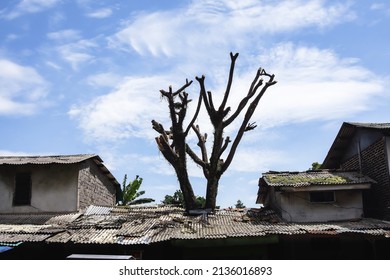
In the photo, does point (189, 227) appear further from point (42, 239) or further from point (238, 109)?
point (238, 109)

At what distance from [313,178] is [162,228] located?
6312 millimetres

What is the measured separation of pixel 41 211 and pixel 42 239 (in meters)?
3.86

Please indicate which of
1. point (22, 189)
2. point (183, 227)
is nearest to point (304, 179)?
point (183, 227)

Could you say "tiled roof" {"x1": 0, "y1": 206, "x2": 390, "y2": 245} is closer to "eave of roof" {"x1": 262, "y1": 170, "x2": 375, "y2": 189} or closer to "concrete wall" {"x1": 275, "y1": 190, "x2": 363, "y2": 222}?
"concrete wall" {"x1": 275, "y1": 190, "x2": 363, "y2": 222}

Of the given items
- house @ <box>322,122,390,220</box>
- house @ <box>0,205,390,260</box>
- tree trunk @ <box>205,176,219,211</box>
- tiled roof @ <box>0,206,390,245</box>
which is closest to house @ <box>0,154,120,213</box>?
house @ <box>0,205,390,260</box>

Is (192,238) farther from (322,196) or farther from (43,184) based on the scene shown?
(43,184)

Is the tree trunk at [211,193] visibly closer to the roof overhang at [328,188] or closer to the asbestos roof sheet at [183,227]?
the asbestos roof sheet at [183,227]

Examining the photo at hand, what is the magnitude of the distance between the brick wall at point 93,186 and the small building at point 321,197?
24.7 ft

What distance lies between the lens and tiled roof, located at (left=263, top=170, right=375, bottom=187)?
603 inches

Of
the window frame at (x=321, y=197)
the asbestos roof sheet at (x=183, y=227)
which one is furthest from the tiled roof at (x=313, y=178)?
the asbestos roof sheet at (x=183, y=227)

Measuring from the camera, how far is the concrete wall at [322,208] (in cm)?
1549

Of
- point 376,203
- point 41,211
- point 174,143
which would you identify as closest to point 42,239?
point 41,211

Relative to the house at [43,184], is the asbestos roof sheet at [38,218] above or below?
below

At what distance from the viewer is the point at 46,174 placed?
55.7 ft
